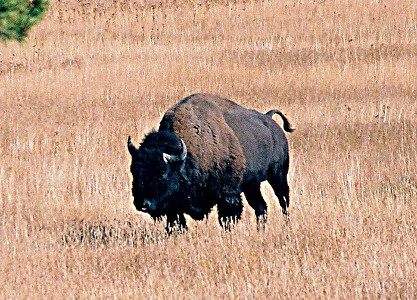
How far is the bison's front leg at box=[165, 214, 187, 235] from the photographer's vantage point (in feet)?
26.5

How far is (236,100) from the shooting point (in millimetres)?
16234

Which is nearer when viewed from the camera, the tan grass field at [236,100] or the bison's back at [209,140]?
the tan grass field at [236,100]

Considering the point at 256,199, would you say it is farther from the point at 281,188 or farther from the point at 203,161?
the point at 203,161

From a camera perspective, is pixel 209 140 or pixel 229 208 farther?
pixel 229 208

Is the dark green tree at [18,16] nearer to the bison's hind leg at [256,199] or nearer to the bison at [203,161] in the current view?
the bison at [203,161]

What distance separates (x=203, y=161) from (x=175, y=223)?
2.06 ft

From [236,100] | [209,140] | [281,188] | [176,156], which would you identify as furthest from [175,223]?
[236,100]

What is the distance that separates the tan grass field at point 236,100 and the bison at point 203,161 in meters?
0.26

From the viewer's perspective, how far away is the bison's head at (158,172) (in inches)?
290

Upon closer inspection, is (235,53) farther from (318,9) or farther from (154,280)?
(154,280)

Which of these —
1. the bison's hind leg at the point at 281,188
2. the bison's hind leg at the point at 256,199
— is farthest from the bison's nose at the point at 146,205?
the bison's hind leg at the point at 281,188

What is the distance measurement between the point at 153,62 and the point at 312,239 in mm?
11596

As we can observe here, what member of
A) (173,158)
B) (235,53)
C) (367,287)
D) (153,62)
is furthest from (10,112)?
(367,287)

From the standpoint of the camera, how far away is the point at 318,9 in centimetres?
2183
